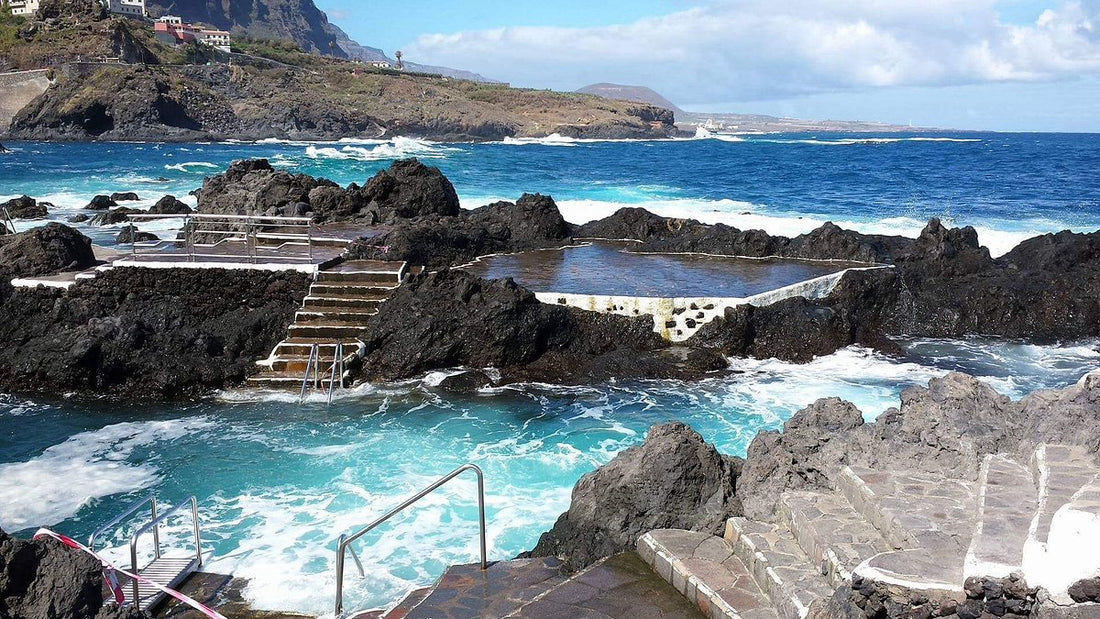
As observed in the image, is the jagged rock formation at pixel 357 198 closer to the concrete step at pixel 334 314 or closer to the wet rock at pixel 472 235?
the wet rock at pixel 472 235

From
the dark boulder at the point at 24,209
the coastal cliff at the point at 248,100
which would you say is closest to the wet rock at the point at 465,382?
the dark boulder at the point at 24,209

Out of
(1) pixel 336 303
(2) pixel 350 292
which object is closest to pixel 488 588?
(1) pixel 336 303

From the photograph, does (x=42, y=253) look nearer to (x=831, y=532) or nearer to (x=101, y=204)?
(x=831, y=532)

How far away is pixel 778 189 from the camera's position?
146 ft

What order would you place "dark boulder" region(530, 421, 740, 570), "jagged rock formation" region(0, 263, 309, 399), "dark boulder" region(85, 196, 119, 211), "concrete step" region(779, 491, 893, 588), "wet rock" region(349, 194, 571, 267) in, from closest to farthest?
"concrete step" region(779, 491, 893, 588) < "dark boulder" region(530, 421, 740, 570) < "jagged rock formation" region(0, 263, 309, 399) < "wet rock" region(349, 194, 571, 267) < "dark boulder" region(85, 196, 119, 211)

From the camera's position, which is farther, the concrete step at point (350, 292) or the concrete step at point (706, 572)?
the concrete step at point (350, 292)

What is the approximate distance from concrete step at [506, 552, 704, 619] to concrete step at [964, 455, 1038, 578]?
173 cm

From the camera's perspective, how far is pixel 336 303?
13.3 metres

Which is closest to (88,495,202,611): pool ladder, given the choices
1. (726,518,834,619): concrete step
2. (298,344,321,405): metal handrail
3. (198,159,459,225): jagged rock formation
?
(298,344,321,405): metal handrail

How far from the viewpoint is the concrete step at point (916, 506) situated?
4934 millimetres

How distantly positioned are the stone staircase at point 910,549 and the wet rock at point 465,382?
19.1 ft

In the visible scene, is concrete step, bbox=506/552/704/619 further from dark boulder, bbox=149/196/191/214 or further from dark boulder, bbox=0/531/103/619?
dark boulder, bbox=149/196/191/214

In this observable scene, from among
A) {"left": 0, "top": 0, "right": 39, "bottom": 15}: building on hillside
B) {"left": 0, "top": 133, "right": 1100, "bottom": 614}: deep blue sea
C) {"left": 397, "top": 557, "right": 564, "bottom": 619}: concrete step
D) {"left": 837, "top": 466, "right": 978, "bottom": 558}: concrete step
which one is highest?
{"left": 0, "top": 0, "right": 39, "bottom": 15}: building on hillside

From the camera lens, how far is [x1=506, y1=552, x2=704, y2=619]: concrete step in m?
5.30
